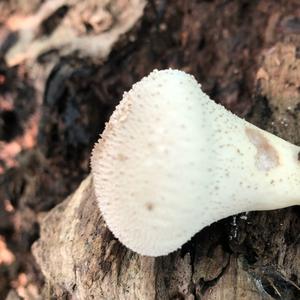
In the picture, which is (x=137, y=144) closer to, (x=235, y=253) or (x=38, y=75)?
(x=235, y=253)

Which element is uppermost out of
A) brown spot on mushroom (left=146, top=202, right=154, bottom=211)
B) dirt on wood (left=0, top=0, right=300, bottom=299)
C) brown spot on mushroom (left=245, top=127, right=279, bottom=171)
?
dirt on wood (left=0, top=0, right=300, bottom=299)

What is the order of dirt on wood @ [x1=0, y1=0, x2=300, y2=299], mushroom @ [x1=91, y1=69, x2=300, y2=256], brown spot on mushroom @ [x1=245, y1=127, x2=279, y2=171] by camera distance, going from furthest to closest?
dirt on wood @ [x1=0, y1=0, x2=300, y2=299]
brown spot on mushroom @ [x1=245, y1=127, x2=279, y2=171]
mushroom @ [x1=91, y1=69, x2=300, y2=256]

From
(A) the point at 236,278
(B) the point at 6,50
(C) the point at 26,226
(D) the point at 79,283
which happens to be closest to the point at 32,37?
(B) the point at 6,50

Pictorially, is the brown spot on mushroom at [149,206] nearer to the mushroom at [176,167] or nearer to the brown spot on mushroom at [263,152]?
the mushroom at [176,167]

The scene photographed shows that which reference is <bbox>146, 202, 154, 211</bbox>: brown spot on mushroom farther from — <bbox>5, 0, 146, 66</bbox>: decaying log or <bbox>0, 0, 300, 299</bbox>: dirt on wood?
<bbox>5, 0, 146, 66</bbox>: decaying log

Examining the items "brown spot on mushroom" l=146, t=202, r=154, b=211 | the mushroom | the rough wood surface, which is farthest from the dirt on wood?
"brown spot on mushroom" l=146, t=202, r=154, b=211
